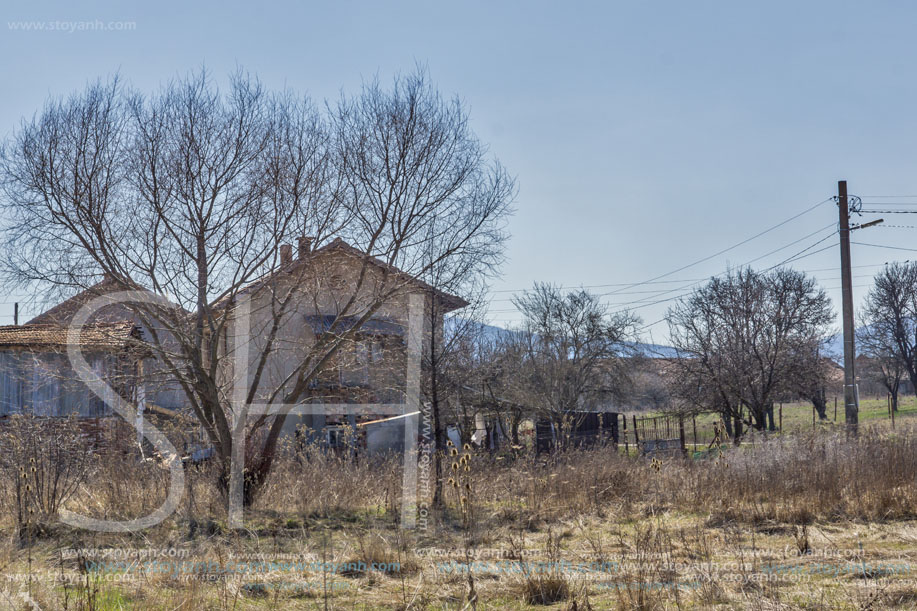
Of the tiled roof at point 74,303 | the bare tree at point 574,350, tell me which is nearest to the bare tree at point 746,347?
the bare tree at point 574,350

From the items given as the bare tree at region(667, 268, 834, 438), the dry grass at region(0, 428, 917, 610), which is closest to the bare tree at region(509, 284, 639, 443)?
the bare tree at region(667, 268, 834, 438)

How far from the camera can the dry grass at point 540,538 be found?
4965mm

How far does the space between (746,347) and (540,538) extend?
17548 mm

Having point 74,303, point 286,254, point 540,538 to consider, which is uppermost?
point 286,254

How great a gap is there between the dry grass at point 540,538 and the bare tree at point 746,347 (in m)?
10.6

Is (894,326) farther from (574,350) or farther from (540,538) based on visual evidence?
(540,538)

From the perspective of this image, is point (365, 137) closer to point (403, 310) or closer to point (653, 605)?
point (403, 310)

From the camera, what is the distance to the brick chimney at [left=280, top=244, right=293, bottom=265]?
9969 millimetres

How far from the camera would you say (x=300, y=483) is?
9.84 metres

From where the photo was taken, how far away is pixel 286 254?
1013 cm

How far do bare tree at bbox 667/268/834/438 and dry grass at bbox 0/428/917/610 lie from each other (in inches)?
417

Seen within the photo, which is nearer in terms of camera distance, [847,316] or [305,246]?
[305,246]

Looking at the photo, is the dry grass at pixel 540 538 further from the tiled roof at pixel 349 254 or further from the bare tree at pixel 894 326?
the bare tree at pixel 894 326

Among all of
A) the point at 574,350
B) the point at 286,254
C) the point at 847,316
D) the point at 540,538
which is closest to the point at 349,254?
the point at 286,254
